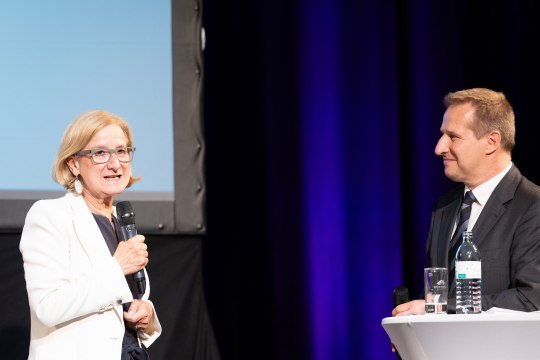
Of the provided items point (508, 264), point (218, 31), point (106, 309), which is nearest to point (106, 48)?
point (218, 31)

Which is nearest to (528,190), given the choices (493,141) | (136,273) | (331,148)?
(493,141)

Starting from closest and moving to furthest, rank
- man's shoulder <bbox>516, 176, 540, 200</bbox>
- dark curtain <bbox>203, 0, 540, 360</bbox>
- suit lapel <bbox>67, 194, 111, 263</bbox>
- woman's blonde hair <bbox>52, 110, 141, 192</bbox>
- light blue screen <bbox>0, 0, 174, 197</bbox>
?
suit lapel <bbox>67, 194, 111, 263</bbox> → woman's blonde hair <bbox>52, 110, 141, 192</bbox> → man's shoulder <bbox>516, 176, 540, 200</bbox> → light blue screen <bbox>0, 0, 174, 197</bbox> → dark curtain <bbox>203, 0, 540, 360</bbox>

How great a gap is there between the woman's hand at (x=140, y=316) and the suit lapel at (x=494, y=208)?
4.06 ft

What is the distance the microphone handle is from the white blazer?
0.08 meters

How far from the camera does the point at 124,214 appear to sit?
2961 millimetres

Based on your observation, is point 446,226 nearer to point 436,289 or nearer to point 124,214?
point 436,289

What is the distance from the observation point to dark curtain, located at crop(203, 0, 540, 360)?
5.08 meters

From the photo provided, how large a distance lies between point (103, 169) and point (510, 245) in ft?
4.88

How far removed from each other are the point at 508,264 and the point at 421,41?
2.33 meters

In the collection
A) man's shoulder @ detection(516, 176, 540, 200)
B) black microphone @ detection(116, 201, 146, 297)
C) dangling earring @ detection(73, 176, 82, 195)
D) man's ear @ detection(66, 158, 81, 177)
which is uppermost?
man's ear @ detection(66, 158, 81, 177)

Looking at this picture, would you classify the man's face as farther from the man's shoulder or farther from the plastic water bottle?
the plastic water bottle

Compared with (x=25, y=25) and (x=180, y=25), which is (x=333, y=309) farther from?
(x=25, y=25)

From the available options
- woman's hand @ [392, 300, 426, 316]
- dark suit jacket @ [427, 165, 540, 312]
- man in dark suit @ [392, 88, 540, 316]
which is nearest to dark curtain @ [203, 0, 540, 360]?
man in dark suit @ [392, 88, 540, 316]

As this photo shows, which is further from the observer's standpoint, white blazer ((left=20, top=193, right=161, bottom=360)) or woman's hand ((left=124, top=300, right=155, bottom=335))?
woman's hand ((left=124, top=300, right=155, bottom=335))
